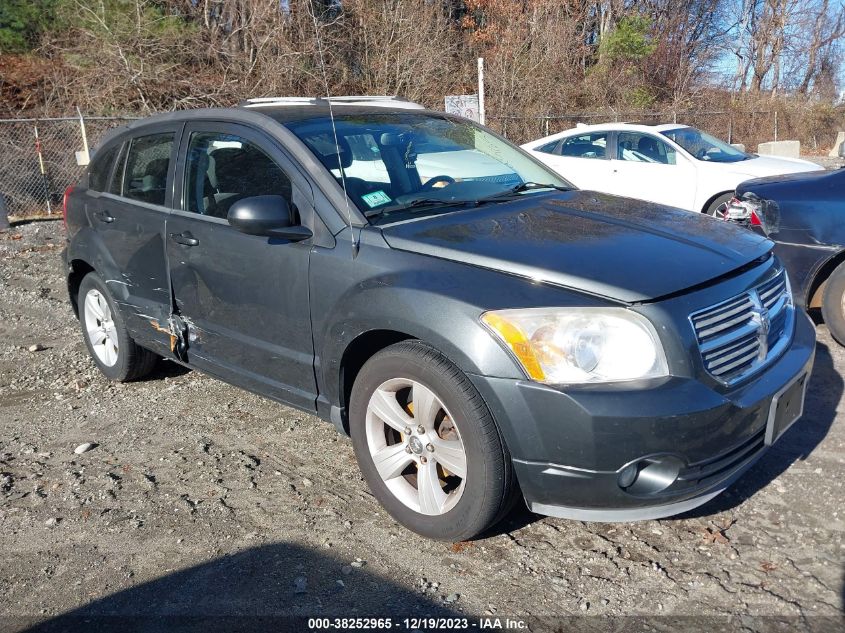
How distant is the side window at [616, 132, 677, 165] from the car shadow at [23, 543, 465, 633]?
8945 mm

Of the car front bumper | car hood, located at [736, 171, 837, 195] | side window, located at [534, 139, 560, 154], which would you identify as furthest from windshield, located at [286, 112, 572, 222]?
side window, located at [534, 139, 560, 154]

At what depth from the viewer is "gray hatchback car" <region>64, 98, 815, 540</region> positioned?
2.77 metres

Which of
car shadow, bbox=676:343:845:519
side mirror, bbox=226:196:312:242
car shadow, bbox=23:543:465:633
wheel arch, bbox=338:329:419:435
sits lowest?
car shadow, bbox=23:543:465:633

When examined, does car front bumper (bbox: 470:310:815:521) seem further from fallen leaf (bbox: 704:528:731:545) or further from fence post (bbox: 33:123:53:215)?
fence post (bbox: 33:123:53:215)

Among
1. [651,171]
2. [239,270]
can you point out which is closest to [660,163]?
[651,171]

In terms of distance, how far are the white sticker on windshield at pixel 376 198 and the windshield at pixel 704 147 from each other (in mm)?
8014

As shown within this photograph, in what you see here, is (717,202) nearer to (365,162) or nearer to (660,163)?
(660,163)

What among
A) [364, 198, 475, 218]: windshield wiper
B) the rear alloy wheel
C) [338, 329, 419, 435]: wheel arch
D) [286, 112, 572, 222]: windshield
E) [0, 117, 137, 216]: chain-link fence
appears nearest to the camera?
[338, 329, 419, 435]: wheel arch

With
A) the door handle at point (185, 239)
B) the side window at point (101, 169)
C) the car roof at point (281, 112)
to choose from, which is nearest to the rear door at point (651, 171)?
the car roof at point (281, 112)

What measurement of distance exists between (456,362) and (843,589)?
165cm

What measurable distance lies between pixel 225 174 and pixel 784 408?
9.73 ft

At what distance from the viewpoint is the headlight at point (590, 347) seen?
2.76m

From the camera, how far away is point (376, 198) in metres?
3.63

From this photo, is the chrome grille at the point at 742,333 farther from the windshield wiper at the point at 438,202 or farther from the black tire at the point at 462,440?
the windshield wiper at the point at 438,202
